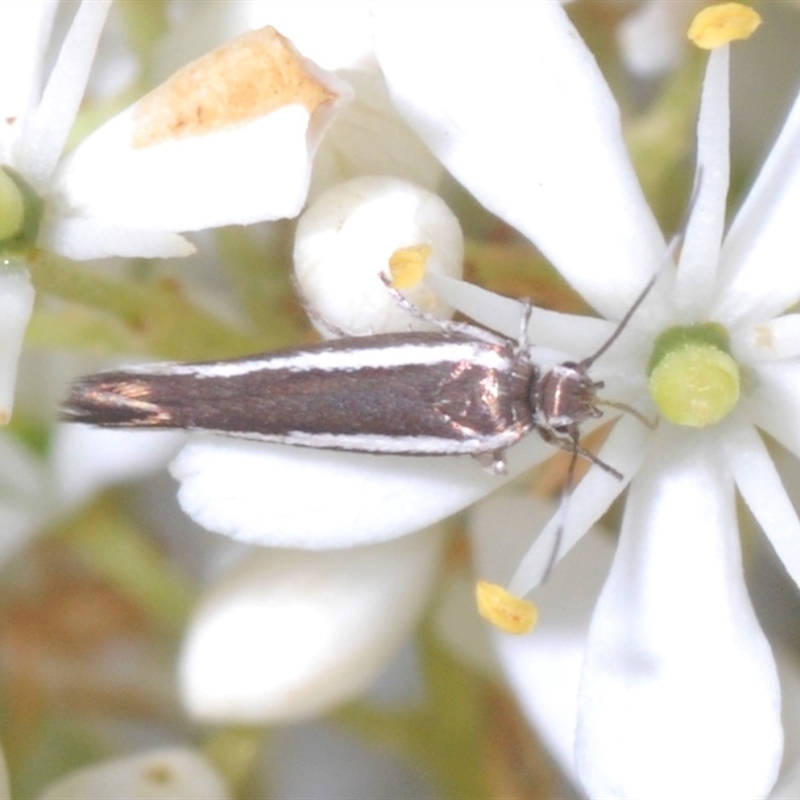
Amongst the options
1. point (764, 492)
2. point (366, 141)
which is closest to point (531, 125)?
point (366, 141)

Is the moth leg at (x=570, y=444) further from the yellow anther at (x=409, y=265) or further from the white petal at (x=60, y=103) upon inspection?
the white petal at (x=60, y=103)

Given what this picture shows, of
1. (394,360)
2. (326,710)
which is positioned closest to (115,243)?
(394,360)

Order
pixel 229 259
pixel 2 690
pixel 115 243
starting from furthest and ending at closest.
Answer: pixel 2 690 < pixel 229 259 < pixel 115 243

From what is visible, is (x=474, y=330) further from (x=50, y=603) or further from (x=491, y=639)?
(x=50, y=603)

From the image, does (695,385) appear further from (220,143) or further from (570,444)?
(220,143)

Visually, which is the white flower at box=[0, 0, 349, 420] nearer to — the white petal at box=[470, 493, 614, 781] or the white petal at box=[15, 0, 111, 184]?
the white petal at box=[15, 0, 111, 184]

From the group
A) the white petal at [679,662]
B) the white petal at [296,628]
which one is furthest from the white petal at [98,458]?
the white petal at [679,662]
